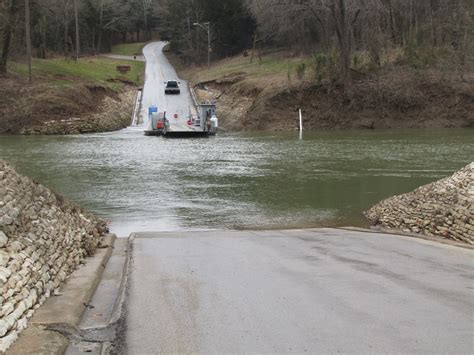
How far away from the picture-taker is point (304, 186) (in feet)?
67.3

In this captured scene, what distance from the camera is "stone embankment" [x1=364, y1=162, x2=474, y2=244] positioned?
1177cm

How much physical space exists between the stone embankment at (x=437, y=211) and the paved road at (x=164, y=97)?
29.6 metres

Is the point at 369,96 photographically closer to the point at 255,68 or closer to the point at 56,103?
the point at 255,68

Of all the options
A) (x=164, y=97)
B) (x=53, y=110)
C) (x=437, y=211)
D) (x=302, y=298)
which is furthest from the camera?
(x=164, y=97)

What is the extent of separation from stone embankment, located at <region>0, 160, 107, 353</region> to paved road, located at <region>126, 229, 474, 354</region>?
104cm

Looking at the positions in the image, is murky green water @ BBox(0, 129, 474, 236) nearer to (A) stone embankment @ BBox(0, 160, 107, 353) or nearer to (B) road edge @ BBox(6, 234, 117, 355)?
(A) stone embankment @ BBox(0, 160, 107, 353)

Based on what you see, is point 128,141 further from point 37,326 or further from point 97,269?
point 37,326

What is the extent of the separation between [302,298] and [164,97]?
55207mm

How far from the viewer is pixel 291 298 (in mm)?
7145

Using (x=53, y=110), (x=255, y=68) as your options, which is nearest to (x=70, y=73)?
(x=53, y=110)

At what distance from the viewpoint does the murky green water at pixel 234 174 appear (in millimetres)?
16141

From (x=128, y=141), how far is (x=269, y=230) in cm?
2575

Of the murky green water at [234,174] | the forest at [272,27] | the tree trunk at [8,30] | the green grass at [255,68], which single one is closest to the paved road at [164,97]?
the green grass at [255,68]

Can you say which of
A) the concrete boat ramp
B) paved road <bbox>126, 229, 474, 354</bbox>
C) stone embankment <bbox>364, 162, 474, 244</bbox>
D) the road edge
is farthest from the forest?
the road edge
